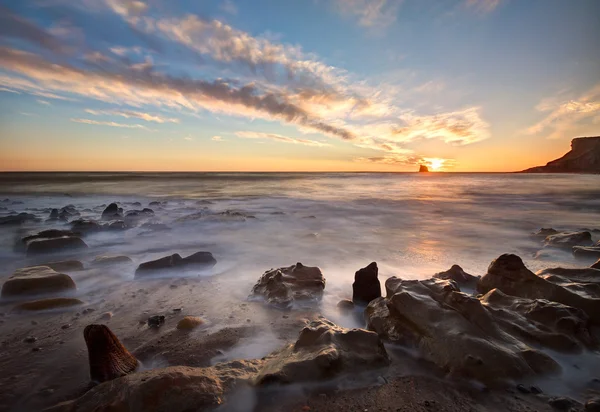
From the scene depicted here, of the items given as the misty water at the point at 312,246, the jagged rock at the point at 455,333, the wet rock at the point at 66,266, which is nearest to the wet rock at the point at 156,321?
the misty water at the point at 312,246

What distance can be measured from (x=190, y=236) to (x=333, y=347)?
672 cm

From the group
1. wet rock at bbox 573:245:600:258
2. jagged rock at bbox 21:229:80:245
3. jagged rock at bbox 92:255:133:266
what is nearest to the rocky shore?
jagged rock at bbox 92:255:133:266

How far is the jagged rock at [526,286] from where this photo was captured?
283 cm

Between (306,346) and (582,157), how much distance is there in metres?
107

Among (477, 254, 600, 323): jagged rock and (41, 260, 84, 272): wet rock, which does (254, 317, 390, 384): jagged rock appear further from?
(41, 260, 84, 272): wet rock

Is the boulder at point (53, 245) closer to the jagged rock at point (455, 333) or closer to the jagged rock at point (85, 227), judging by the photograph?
the jagged rock at point (85, 227)

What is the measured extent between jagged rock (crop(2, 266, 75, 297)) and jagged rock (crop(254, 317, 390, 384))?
322cm

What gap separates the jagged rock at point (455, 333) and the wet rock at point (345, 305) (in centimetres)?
44

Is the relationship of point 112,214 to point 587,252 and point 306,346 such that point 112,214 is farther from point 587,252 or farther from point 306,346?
point 587,252

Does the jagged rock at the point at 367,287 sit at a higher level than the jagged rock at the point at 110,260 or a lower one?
higher

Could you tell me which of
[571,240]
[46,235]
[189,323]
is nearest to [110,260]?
[46,235]

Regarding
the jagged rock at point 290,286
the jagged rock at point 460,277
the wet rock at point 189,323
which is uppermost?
the jagged rock at point 460,277

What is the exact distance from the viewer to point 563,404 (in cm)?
188

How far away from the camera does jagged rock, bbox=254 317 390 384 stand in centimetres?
208
